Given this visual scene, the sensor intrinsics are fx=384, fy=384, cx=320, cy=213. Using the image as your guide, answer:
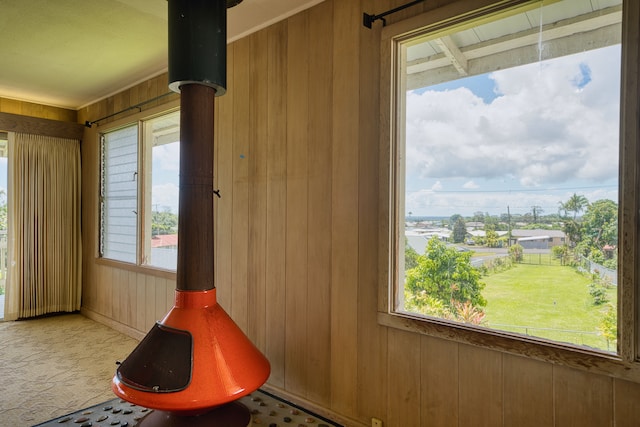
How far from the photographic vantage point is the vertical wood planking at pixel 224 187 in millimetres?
2684

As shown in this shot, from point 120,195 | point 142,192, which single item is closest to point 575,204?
point 142,192

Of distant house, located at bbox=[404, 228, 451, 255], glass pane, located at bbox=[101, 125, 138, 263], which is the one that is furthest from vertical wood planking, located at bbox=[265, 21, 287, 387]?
glass pane, located at bbox=[101, 125, 138, 263]

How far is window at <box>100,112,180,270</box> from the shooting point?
11.0ft

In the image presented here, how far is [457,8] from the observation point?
167 cm

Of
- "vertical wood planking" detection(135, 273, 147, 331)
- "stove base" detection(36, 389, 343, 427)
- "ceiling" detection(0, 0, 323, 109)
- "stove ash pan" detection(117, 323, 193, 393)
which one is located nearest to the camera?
"stove ash pan" detection(117, 323, 193, 393)

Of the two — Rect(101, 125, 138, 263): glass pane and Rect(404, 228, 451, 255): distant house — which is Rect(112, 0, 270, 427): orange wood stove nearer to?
Rect(404, 228, 451, 255): distant house

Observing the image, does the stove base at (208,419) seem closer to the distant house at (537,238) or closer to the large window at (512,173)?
the large window at (512,173)

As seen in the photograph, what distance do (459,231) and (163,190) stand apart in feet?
8.73

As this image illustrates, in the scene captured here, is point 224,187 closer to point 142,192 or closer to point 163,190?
A: point 163,190

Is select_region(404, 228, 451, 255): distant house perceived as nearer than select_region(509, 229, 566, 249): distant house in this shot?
No

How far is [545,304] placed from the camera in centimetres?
153

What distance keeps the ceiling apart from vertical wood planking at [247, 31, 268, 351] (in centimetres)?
25

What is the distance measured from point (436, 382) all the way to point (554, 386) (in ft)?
1.54

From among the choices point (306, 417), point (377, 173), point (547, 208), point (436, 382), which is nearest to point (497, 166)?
point (547, 208)
